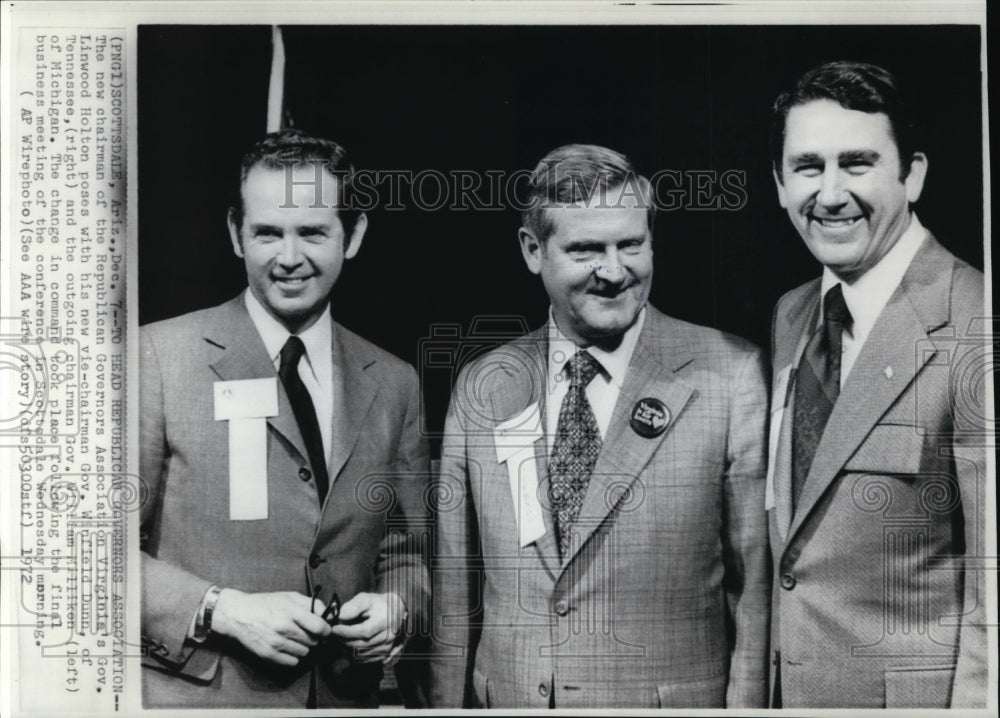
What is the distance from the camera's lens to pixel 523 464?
111 inches

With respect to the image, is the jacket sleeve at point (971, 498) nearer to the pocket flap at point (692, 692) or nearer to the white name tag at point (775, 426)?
the white name tag at point (775, 426)

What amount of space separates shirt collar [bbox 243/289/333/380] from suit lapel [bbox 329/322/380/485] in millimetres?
28

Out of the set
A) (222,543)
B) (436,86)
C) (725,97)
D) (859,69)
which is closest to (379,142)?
(436,86)

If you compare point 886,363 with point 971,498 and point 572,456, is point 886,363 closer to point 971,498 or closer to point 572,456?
point 971,498

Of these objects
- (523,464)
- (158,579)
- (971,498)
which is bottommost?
(158,579)

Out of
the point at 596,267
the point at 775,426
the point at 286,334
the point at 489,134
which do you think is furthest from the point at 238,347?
the point at 775,426

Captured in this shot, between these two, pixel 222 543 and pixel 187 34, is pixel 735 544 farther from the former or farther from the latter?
pixel 187 34

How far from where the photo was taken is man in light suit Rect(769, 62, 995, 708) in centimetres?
280

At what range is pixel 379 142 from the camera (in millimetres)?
2893

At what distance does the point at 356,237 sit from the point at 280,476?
29.4 inches

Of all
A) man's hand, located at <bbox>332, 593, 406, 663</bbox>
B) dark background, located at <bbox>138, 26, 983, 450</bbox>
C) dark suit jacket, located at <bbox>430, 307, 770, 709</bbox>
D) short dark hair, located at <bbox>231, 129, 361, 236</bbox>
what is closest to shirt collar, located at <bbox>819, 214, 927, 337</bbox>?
dark background, located at <bbox>138, 26, 983, 450</bbox>

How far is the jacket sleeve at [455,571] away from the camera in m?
2.85

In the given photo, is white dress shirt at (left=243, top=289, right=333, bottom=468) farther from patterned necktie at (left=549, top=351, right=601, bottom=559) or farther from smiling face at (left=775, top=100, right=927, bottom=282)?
smiling face at (left=775, top=100, right=927, bottom=282)

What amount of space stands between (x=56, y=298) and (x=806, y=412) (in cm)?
229
